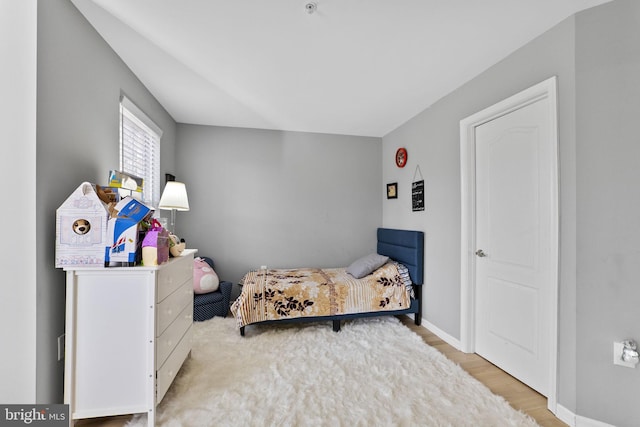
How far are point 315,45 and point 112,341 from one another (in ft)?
7.54

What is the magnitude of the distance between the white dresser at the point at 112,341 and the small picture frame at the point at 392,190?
3027 mm

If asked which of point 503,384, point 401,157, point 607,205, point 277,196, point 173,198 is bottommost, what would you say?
point 503,384

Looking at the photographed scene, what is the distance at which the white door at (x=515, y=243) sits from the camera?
1.84m

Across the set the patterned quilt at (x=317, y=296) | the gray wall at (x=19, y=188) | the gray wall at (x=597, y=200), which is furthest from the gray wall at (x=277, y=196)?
the gray wall at (x=597, y=200)

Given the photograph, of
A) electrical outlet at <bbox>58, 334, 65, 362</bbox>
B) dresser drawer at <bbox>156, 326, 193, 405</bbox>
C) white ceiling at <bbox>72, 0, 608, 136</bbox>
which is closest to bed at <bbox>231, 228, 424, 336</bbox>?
dresser drawer at <bbox>156, 326, 193, 405</bbox>

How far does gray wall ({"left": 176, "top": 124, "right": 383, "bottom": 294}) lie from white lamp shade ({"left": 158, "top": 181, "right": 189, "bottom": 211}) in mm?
919

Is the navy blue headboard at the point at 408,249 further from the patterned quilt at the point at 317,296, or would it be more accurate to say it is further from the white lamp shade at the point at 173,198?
the white lamp shade at the point at 173,198

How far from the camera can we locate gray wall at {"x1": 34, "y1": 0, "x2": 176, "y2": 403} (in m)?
1.38

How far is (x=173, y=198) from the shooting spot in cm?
268

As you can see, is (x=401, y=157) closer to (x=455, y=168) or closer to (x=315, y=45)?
(x=455, y=168)

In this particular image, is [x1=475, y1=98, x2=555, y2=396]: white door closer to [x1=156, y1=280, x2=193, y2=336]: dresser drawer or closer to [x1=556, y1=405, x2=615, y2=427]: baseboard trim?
[x1=556, y1=405, x2=615, y2=427]: baseboard trim

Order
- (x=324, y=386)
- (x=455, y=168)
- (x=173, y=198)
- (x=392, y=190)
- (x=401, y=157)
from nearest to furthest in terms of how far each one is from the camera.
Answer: (x=324, y=386), (x=455, y=168), (x=173, y=198), (x=401, y=157), (x=392, y=190)

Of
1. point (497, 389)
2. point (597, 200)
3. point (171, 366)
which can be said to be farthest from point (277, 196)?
point (597, 200)

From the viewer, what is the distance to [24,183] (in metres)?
1.35
